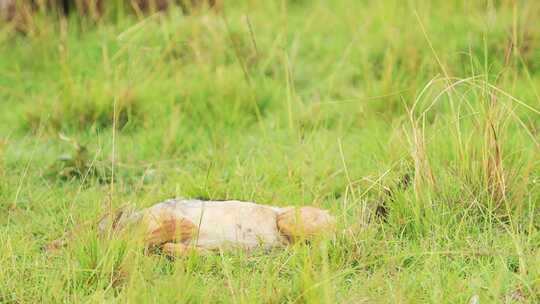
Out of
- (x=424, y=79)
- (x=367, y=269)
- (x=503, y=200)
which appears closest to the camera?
(x=367, y=269)

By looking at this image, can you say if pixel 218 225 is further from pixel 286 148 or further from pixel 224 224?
pixel 286 148

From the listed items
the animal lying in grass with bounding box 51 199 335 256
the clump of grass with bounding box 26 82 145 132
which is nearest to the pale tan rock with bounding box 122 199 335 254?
the animal lying in grass with bounding box 51 199 335 256

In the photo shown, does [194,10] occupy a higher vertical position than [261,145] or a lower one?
higher

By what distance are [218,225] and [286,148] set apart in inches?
35.8

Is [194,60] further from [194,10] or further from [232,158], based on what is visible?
[232,158]

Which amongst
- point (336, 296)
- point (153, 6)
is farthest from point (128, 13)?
point (336, 296)

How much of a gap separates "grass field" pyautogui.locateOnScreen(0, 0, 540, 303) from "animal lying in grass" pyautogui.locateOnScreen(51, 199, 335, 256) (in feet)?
0.22

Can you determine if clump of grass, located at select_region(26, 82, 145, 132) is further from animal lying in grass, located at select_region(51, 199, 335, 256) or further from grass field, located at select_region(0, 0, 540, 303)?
animal lying in grass, located at select_region(51, 199, 335, 256)

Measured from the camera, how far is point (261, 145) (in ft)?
12.6

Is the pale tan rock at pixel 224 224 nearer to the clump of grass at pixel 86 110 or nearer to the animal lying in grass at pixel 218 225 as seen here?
the animal lying in grass at pixel 218 225

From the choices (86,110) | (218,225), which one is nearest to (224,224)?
(218,225)

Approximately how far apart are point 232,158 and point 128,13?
1.86 metres

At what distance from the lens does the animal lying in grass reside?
280cm

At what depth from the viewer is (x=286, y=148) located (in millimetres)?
3725
